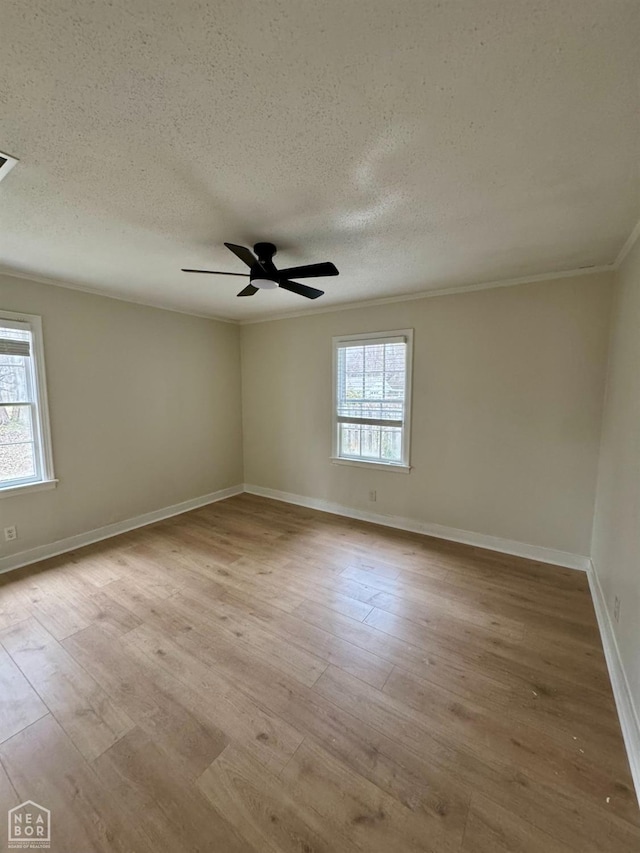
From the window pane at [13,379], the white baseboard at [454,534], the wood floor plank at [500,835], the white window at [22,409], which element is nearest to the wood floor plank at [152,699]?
the wood floor plank at [500,835]

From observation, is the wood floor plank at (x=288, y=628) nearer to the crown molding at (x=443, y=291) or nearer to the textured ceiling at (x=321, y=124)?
the textured ceiling at (x=321, y=124)

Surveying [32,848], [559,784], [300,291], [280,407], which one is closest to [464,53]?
[300,291]

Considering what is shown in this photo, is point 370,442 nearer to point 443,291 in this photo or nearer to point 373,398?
point 373,398

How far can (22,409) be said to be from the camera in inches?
118

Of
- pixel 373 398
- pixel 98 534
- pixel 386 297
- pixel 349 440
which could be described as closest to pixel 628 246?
pixel 386 297

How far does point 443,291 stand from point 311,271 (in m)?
1.77

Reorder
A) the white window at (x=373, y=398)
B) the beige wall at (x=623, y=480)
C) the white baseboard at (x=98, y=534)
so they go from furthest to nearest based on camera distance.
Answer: the white window at (x=373, y=398), the white baseboard at (x=98, y=534), the beige wall at (x=623, y=480)

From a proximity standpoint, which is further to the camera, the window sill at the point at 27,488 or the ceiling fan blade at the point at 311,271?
the window sill at the point at 27,488

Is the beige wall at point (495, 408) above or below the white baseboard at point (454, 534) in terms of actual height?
above

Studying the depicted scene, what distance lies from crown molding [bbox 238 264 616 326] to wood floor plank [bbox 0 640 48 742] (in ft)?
13.0

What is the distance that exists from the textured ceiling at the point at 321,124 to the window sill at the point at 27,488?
1951mm

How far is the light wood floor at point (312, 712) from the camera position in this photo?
4.00ft

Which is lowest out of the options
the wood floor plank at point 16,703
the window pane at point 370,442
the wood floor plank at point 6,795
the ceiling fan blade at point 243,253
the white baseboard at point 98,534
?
the wood floor plank at point 16,703

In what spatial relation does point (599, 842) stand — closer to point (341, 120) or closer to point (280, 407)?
point (341, 120)
